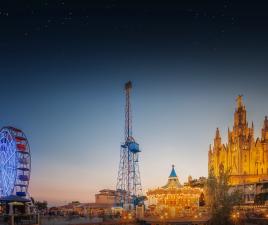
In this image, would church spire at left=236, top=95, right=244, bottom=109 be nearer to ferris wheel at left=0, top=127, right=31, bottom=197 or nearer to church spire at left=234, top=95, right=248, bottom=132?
church spire at left=234, top=95, right=248, bottom=132

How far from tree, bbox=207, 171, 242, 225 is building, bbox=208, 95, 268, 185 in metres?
51.4

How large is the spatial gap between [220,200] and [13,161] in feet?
115

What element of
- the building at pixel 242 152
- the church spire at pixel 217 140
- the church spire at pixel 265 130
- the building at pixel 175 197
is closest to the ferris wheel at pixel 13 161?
the building at pixel 175 197

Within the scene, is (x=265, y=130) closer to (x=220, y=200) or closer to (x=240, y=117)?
(x=240, y=117)

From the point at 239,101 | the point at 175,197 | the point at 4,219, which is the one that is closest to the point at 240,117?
the point at 239,101

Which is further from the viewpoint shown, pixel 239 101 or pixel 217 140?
pixel 217 140

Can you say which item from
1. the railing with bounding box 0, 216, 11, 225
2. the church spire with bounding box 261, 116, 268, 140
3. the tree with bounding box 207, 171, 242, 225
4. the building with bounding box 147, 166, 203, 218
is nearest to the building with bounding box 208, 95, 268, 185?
the church spire with bounding box 261, 116, 268, 140

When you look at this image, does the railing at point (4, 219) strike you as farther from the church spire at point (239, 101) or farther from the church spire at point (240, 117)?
the church spire at point (239, 101)

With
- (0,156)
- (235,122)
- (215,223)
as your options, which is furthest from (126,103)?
(215,223)

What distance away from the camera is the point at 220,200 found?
168ft

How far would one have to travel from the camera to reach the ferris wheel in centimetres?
6800

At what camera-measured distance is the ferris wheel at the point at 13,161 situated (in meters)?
68.0

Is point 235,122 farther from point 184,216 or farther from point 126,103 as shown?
point 184,216

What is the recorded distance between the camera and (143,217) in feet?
184
